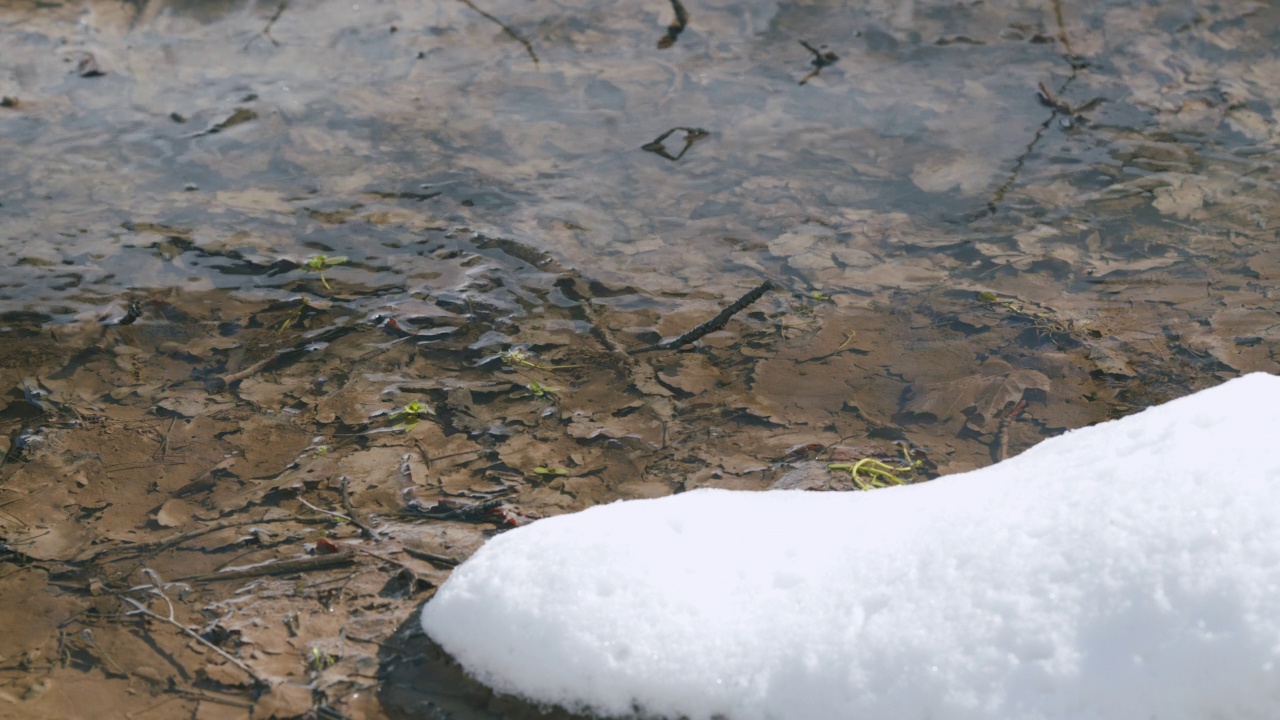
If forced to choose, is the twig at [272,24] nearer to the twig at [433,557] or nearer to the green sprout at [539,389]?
the green sprout at [539,389]

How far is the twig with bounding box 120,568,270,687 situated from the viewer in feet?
5.48

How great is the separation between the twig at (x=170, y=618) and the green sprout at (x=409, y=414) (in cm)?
64

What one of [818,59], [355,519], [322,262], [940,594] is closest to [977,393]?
[940,594]

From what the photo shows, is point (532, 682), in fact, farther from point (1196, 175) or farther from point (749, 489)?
point (1196, 175)

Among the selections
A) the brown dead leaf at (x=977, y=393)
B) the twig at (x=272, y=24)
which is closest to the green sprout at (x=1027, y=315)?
the brown dead leaf at (x=977, y=393)

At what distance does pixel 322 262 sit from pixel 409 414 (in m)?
0.85

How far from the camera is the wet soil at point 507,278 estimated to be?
1934 millimetres

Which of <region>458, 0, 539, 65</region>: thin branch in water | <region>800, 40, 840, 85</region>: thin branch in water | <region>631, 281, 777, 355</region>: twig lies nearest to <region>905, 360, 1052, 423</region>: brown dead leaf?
<region>631, 281, 777, 355</region>: twig

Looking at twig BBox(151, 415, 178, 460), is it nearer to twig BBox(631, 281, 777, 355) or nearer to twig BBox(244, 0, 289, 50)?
twig BBox(631, 281, 777, 355)

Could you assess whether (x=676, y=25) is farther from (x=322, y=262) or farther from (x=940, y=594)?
(x=940, y=594)

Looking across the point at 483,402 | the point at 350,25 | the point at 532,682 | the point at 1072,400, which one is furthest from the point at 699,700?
the point at 350,25

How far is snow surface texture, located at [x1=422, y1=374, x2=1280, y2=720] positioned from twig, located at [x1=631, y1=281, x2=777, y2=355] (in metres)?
0.91

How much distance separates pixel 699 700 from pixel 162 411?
1572 mm

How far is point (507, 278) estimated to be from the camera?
2.94m
